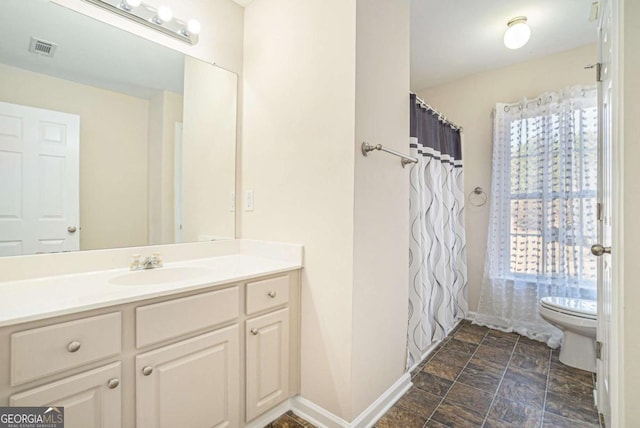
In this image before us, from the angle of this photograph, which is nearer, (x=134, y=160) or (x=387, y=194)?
(x=134, y=160)

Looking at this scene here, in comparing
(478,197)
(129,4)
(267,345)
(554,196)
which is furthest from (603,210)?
(129,4)

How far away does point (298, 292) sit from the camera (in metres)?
1.63

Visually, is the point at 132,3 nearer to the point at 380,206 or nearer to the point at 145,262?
the point at 145,262

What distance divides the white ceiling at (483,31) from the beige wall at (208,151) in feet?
4.78

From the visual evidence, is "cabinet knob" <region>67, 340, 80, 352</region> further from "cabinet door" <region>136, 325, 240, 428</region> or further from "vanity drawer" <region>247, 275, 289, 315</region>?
"vanity drawer" <region>247, 275, 289, 315</region>

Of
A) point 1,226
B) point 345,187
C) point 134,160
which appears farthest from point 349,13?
point 1,226

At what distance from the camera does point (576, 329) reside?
2.07m

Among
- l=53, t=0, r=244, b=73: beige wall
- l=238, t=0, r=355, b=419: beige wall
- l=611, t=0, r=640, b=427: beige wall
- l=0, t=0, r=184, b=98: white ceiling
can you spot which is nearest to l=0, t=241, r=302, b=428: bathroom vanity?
l=238, t=0, r=355, b=419: beige wall

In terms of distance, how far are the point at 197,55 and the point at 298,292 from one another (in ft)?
4.93

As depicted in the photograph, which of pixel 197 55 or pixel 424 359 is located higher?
pixel 197 55

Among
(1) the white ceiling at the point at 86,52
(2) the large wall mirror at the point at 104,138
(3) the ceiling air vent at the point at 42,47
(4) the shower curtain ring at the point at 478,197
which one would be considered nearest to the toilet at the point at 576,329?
(4) the shower curtain ring at the point at 478,197

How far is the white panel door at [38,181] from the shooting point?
1191mm

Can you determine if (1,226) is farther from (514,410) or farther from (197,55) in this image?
(514,410)

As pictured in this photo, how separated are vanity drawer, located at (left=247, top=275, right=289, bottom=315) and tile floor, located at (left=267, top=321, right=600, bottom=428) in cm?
63
